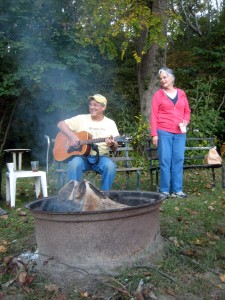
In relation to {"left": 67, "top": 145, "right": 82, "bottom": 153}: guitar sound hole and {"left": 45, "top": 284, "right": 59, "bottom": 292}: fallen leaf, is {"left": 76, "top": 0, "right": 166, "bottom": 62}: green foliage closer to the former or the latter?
{"left": 67, "top": 145, "right": 82, "bottom": 153}: guitar sound hole

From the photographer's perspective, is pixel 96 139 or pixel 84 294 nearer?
pixel 84 294

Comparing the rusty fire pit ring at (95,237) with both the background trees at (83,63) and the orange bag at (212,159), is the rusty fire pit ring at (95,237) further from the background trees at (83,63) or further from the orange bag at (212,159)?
the background trees at (83,63)

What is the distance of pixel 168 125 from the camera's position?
570 cm

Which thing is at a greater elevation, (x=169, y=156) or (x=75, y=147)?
(x=75, y=147)

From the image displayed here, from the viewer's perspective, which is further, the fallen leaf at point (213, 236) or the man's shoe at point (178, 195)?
the man's shoe at point (178, 195)

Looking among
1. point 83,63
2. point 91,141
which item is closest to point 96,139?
point 91,141

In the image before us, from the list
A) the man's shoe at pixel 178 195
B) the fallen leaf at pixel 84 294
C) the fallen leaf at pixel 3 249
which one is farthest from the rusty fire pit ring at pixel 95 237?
the man's shoe at pixel 178 195

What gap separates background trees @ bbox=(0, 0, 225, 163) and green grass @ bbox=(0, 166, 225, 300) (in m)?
4.39

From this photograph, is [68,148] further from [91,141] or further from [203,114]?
[203,114]

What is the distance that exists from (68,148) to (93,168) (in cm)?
40

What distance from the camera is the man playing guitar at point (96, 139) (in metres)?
4.86

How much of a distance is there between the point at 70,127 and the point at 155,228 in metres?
2.18

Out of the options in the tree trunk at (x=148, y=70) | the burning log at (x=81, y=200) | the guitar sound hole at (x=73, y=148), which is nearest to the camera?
the burning log at (x=81, y=200)

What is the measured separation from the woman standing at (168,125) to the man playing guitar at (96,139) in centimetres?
91
